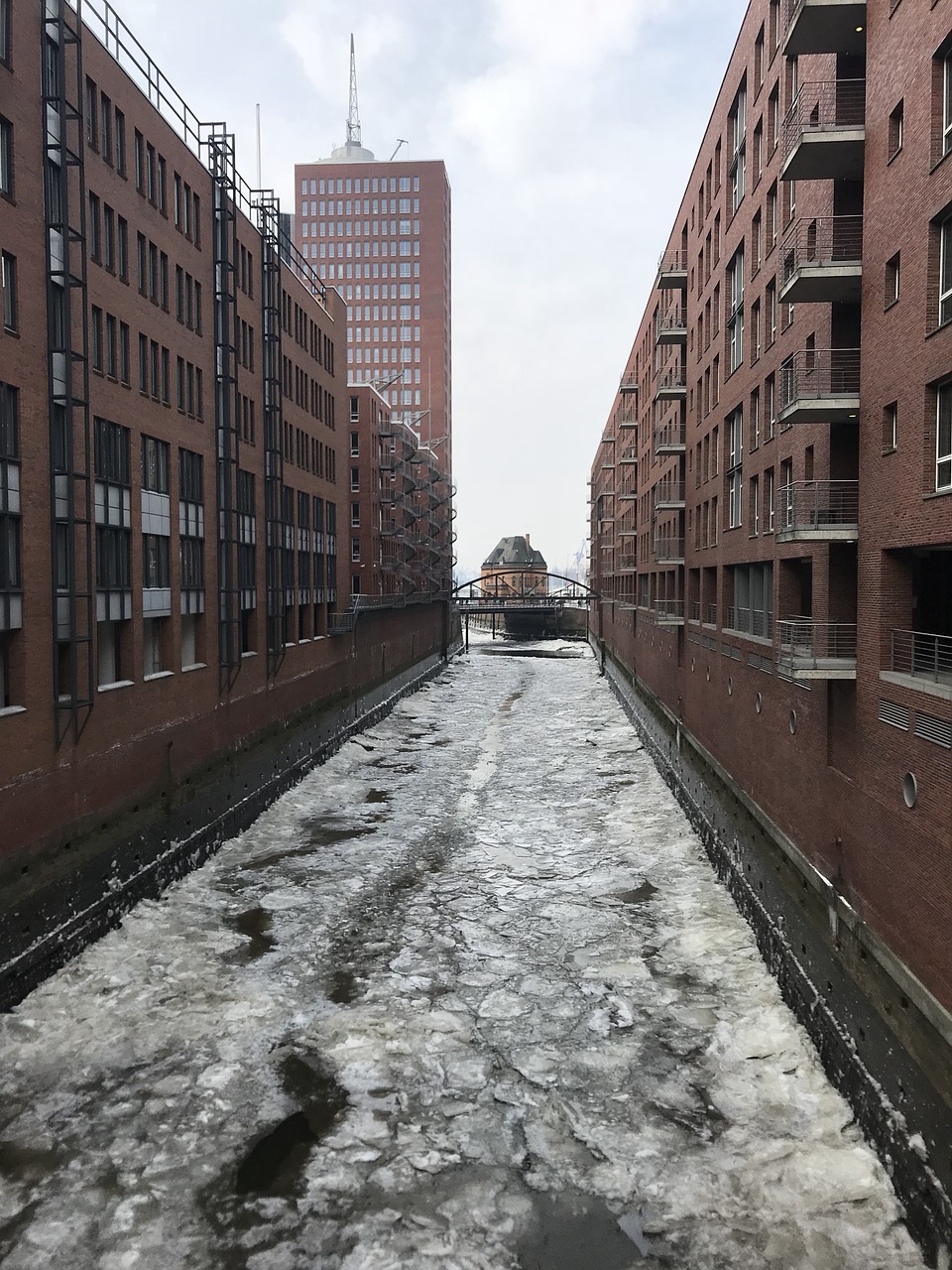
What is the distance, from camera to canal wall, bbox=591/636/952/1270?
10.7 metres

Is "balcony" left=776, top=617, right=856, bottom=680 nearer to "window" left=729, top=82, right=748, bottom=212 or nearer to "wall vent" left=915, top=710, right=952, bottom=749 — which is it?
"wall vent" left=915, top=710, right=952, bottom=749

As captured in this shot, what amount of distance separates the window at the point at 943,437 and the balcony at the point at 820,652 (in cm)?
356

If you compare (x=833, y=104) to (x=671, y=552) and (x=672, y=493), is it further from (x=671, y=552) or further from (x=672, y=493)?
(x=672, y=493)

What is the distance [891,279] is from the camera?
1463 centimetres

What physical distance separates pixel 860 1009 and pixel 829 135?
13.9 metres

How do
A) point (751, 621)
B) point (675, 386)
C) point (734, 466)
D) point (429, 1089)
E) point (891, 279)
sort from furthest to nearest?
1. point (675, 386)
2. point (734, 466)
3. point (751, 621)
4. point (891, 279)
5. point (429, 1089)

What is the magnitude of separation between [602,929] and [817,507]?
33.3ft

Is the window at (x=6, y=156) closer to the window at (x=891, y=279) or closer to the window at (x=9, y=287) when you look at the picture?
the window at (x=9, y=287)

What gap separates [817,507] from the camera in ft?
54.6

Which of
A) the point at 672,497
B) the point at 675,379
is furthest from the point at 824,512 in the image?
the point at 675,379

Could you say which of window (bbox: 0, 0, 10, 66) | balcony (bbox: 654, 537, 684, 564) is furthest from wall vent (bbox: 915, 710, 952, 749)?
balcony (bbox: 654, 537, 684, 564)

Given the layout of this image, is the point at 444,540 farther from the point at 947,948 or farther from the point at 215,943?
the point at 947,948

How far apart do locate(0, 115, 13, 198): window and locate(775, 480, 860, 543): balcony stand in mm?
15751

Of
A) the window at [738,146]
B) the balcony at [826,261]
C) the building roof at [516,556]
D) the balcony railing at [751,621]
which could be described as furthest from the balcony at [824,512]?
the building roof at [516,556]
